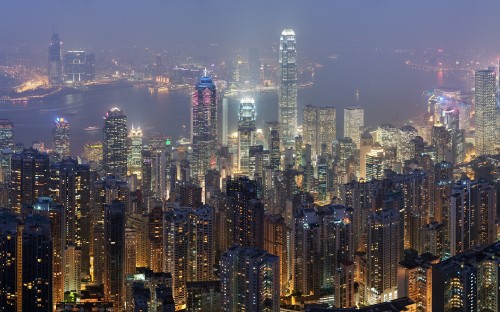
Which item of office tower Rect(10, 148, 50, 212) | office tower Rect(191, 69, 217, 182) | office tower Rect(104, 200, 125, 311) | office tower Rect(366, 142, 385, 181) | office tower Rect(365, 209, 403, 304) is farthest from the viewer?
office tower Rect(191, 69, 217, 182)

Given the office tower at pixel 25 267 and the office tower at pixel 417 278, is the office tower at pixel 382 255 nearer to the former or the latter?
the office tower at pixel 417 278

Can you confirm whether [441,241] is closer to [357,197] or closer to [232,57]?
[357,197]

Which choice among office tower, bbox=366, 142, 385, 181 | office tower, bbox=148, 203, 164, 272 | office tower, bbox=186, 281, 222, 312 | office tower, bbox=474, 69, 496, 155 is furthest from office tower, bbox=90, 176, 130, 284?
office tower, bbox=474, 69, 496, 155

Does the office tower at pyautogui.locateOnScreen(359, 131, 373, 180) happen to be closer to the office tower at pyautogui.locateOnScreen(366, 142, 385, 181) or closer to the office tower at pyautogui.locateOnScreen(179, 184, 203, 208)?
the office tower at pyautogui.locateOnScreen(366, 142, 385, 181)

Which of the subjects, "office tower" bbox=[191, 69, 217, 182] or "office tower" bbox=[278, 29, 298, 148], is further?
"office tower" bbox=[278, 29, 298, 148]

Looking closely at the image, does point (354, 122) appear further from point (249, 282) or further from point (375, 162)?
point (249, 282)

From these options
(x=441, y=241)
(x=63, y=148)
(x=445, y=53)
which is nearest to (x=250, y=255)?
(x=441, y=241)
